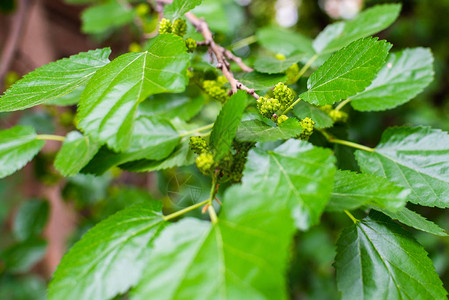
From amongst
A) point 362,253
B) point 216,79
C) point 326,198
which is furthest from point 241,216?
point 216,79

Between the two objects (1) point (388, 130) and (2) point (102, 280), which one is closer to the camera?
(2) point (102, 280)

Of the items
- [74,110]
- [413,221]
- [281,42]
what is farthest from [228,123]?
[74,110]

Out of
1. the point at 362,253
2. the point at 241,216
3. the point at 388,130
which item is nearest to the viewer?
the point at 241,216

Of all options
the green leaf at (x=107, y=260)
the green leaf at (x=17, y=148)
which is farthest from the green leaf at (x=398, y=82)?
the green leaf at (x=17, y=148)

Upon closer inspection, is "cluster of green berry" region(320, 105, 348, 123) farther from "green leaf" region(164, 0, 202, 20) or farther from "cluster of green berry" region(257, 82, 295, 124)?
"green leaf" region(164, 0, 202, 20)

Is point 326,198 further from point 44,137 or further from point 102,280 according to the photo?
point 44,137

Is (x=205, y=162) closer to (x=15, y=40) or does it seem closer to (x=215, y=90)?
(x=215, y=90)
